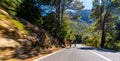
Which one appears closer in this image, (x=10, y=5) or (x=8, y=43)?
(x=8, y=43)

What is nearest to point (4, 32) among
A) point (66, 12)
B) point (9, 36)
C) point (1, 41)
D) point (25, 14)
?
point (9, 36)

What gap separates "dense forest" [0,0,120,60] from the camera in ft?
47.5

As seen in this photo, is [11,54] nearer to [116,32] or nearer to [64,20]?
[64,20]

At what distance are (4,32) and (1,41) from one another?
1.63 m

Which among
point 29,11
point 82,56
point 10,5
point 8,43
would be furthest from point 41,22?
point 8,43

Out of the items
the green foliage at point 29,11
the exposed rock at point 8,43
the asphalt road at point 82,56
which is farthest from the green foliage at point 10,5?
the asphalt road at point 82,56

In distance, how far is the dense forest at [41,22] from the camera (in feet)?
47.5

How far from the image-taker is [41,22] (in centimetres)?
3027

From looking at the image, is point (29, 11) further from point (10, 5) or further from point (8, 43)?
point (8, 43)

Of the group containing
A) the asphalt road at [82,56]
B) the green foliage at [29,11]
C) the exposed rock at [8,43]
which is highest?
the green foliage at [29,11]

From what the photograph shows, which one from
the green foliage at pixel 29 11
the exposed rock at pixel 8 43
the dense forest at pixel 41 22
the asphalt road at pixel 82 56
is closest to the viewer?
the exposed rock at pixel 8 43

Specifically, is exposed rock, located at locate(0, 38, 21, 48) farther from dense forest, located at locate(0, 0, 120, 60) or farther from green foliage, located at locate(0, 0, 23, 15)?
green foliage, located at locate(0, 0, 23, 15)

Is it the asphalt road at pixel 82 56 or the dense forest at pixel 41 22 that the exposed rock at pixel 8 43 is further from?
the asphalt road at pixel 82 56

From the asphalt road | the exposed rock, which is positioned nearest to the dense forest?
the exposed rock
